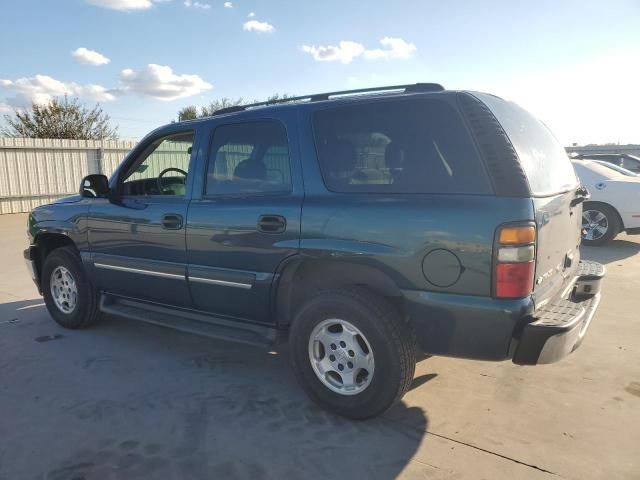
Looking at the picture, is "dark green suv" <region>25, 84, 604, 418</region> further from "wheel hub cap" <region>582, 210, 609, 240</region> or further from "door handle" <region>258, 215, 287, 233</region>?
"wheel hub cap" <region>582, 210, 609, 240</region>

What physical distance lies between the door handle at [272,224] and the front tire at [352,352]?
50cm

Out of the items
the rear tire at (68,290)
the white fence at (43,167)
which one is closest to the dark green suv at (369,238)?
the rear tire at (68,290)

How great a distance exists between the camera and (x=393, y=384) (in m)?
2.93

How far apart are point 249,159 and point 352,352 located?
156cm

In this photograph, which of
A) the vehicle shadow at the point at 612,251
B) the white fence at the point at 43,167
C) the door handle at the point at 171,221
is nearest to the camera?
the door handle at the point at 171,221

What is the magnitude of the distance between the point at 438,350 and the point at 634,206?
23.6 feet

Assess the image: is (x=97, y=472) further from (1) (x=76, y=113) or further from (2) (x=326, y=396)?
(1) (x=76, y=113)

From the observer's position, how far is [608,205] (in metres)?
8.54

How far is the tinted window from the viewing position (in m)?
3.45

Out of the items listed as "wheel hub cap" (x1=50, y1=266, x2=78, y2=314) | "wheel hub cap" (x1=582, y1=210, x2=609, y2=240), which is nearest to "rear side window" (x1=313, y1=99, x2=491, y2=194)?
"wheel hub cap" (x1=50, y1=266, x2=78, y2=314)

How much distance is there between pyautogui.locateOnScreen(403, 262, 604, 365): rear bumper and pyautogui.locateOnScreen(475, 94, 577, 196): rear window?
0.66 m

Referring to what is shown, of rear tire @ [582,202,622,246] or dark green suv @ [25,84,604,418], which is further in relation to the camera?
rear tire @ [582,202,622,246]

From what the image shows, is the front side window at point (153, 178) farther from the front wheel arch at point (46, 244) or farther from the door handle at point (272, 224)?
the door handle at point (272, 224)

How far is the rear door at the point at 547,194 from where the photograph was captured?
276 centimetres
